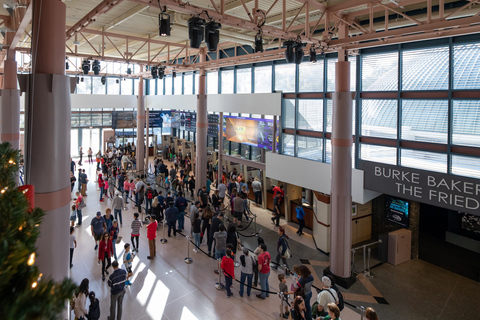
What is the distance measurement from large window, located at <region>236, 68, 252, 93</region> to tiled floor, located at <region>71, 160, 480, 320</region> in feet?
27.8

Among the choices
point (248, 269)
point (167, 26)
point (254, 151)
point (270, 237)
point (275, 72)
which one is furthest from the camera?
point (254, 151)

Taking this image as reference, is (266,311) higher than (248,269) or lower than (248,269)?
lower

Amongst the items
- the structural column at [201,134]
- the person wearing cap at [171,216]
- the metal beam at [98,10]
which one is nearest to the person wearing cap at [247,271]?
the person wearing cap at [171,216]

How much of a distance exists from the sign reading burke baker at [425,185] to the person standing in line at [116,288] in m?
7.57

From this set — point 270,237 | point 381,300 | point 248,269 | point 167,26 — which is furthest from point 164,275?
point 167,26

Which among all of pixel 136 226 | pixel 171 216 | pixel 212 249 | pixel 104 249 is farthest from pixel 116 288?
pixel 171 216

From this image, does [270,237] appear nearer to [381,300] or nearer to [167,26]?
[381,300]

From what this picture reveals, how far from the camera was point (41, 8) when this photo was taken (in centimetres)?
467

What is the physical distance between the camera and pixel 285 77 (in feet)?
46.2

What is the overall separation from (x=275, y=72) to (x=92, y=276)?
1085cm

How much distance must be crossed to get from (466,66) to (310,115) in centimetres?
550

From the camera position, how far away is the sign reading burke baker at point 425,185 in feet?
26.0

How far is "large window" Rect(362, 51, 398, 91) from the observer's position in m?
10.1

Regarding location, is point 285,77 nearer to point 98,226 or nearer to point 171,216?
point 171,216
